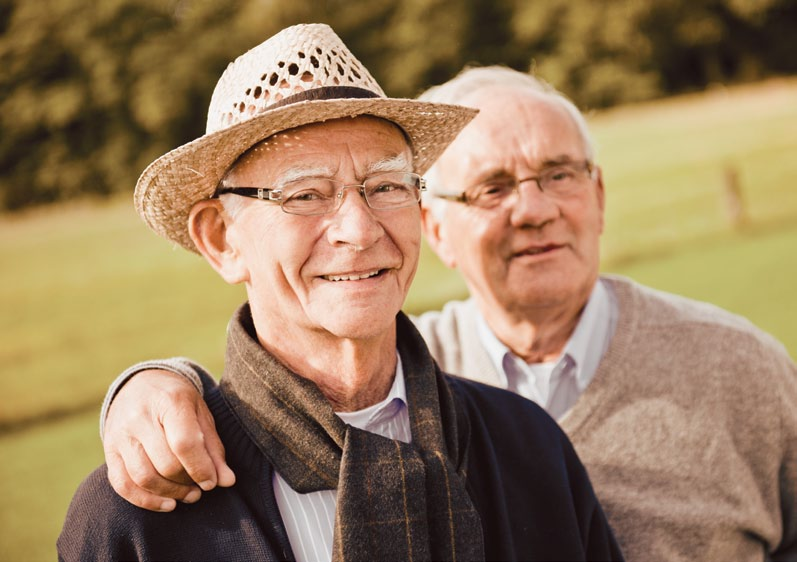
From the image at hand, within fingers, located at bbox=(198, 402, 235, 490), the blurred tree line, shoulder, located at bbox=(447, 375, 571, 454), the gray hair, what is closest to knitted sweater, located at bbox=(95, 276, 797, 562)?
shoulder, located at bbox=(447, 375, 571, 454)

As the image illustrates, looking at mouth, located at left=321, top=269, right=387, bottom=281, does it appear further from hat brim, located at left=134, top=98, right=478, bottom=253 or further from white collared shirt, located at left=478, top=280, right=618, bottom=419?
white collared shirt, located at left=478, top=280, right=618, bottom=419

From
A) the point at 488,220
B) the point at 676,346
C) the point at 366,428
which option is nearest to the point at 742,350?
the point at 676,346

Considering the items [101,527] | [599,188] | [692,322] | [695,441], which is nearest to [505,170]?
[599,188]

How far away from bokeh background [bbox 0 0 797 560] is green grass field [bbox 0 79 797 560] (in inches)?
2.1

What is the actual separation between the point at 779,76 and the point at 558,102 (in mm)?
49233

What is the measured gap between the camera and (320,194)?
6.10 ft

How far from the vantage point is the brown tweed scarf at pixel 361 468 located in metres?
1.71

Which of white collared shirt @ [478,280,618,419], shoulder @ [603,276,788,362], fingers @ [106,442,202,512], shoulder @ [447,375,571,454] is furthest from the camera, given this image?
white collared shirt @ [478,280,618,419]

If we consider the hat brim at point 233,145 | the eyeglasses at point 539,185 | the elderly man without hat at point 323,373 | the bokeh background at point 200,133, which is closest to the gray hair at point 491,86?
the eyeglasses at point 539,185

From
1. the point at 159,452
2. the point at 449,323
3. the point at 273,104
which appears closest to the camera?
the point at 159,452

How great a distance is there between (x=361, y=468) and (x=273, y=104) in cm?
85

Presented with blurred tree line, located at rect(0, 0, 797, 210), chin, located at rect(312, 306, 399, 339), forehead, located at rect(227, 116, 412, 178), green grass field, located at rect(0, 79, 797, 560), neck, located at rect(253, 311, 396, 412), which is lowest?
green grass field, located at rect(0, 79, 797, 560)

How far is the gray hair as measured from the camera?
118 inches

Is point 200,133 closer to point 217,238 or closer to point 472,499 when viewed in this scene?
point 217,238
